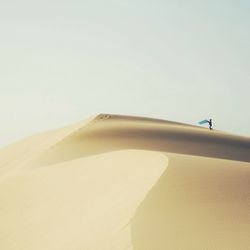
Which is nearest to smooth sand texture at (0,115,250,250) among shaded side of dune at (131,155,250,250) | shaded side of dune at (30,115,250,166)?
shaded side of dune at (131,155,250,250)

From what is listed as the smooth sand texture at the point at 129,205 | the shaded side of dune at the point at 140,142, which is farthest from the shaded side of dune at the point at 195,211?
the shaded side of dune at the point at 140,142

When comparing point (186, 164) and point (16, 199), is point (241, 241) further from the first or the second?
point (16, 199)

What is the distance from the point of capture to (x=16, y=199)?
10.9m

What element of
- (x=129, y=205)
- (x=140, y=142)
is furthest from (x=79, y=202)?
(x=140, y=142)

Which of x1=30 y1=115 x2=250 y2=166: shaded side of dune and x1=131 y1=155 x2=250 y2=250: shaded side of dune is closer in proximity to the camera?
x1=131 y1=155 x2=250 y2=250: shaded side of dune

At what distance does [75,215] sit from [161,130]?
15342 millimetres

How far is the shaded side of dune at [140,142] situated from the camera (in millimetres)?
18109

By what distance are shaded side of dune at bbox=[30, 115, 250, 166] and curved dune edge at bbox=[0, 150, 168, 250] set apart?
4465mm

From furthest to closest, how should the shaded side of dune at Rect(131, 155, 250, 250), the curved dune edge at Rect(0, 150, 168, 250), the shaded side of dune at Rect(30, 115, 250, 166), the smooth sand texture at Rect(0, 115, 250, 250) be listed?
the shaded side of dune at Rect(30, 115, 250, 166)
the curved dune edge at Rect(0, 150, 168, 250)
the smooth sand texture at Rect(0, 115, 250, 250)
the shaded side of dune at Rect(131, 155, 250, 250)

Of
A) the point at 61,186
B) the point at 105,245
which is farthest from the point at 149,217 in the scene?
the point at 61,186

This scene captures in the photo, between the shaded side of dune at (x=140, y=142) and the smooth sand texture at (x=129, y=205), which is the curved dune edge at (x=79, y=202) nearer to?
the smooth sand texture at (x=129, y=205)

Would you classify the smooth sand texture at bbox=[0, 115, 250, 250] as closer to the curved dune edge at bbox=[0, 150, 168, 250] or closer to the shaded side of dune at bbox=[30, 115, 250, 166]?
the curved dune edge at bbox=[0, 150, 168, 250]

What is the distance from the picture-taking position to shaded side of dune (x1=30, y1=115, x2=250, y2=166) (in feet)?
59.4

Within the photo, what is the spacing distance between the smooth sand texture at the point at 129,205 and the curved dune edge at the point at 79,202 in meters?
0.02
